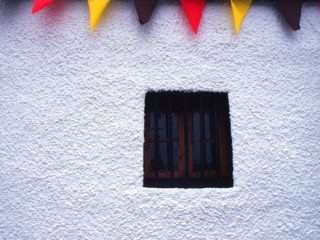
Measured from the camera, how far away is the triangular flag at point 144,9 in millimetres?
3188

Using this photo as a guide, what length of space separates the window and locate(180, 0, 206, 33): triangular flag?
0.65 m

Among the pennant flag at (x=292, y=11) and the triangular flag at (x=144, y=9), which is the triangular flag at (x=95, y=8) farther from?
the pennant flag at (x=292, y=11)

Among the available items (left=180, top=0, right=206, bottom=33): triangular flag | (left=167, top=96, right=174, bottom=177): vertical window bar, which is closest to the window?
(left=167, top=96, right=174, bottom=177): vertical window bar

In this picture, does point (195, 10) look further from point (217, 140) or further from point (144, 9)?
point (217, 140)

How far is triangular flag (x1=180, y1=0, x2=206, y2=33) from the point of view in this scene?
3.21m

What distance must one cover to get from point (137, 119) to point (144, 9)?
1.03 metres

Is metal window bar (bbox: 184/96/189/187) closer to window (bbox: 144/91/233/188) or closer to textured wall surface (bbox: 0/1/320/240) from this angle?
window (bbox: 144/91/233/188)

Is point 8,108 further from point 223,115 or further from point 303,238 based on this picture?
point 303,238

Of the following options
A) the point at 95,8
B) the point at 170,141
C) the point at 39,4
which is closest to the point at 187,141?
the point at 170,141

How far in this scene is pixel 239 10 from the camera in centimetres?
326

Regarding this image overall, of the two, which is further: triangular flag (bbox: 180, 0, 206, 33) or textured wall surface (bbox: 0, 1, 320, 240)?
triangular flag (bbox: 180, 0, 206, 33)

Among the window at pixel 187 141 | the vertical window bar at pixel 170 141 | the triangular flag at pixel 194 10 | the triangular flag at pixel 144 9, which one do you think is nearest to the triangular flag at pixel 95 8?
the triangular flag at pixel 144 9

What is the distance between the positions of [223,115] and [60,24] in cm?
176

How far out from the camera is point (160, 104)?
11.0ft
